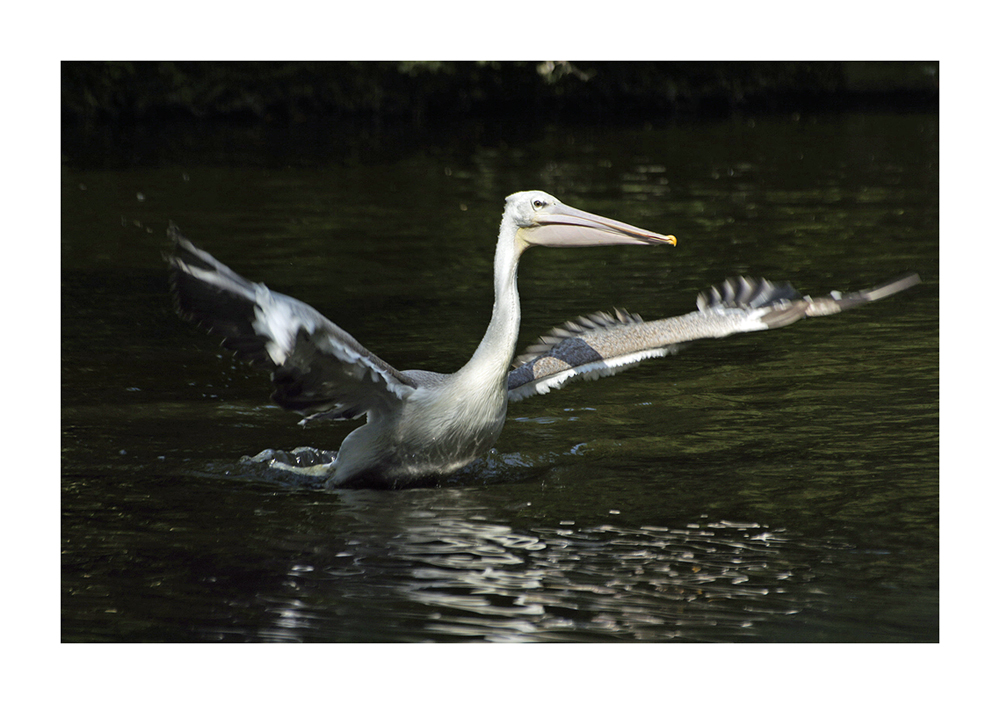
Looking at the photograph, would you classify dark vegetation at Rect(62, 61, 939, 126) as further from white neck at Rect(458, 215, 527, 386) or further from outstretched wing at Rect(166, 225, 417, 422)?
outstretched wing at Rect(166, 225, 417, 422)

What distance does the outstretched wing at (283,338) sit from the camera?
563 centimetres

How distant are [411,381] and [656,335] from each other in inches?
70.0

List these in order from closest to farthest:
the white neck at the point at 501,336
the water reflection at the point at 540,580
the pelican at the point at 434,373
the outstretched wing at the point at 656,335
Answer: the water reflection at the point at 540,580, the pelican at the point at 434,373, the white neck at the point at 501,336, the outstretched wing at the point at 656,335

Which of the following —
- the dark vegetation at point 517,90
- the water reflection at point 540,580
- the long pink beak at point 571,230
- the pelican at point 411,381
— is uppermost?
the dark vegetation at point 517,90

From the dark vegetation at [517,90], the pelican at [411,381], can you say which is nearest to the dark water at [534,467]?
the pelican at [411,381]

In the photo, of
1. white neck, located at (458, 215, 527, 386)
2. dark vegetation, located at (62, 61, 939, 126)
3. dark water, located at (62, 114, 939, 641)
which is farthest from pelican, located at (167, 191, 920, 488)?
dark vegetation, located at (62, 61, 939, 126)

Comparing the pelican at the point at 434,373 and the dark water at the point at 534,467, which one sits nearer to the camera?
the dark water at the point at 534,467

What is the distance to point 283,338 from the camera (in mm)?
5660

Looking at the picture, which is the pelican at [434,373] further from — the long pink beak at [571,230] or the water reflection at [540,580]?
the water reflection at [540,580]

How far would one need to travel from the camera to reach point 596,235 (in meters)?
7.01

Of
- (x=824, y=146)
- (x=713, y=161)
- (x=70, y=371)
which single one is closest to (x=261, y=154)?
(x=713, y=161)

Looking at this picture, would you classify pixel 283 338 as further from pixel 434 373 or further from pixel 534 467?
pixel 534 467

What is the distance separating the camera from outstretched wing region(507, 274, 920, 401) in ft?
24.7

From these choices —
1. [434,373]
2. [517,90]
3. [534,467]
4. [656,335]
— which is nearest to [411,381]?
[434,373]
